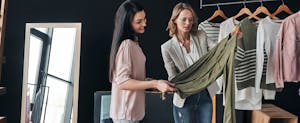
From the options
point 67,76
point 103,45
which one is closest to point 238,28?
point 103,45

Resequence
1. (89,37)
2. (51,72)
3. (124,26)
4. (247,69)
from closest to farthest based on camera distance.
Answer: (124,26) → (247,69) → (51,72) → (89,37)

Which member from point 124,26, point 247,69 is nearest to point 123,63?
point 124,26

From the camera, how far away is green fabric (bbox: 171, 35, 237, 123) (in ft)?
6.20

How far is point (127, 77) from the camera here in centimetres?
195

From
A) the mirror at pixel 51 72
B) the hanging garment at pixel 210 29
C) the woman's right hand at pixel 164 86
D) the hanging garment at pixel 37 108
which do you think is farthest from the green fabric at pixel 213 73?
the hanging garment at pixel 37 108

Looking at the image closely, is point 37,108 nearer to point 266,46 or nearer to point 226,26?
point 226,26

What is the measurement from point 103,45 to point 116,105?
79cm

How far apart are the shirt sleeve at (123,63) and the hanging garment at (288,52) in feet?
3.16

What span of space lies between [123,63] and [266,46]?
3.12 ft

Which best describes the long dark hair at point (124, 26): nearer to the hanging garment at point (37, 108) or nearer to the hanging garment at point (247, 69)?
the hanging garment at point (247, 69)

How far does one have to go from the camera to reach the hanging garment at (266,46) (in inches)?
89.6

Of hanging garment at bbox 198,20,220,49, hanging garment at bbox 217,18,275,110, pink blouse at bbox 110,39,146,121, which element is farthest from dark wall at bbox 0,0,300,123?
pink blouse at bbox 110,39,146,121

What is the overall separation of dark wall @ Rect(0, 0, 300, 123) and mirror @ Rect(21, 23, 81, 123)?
0.13m

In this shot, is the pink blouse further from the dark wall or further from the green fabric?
the dark wall
